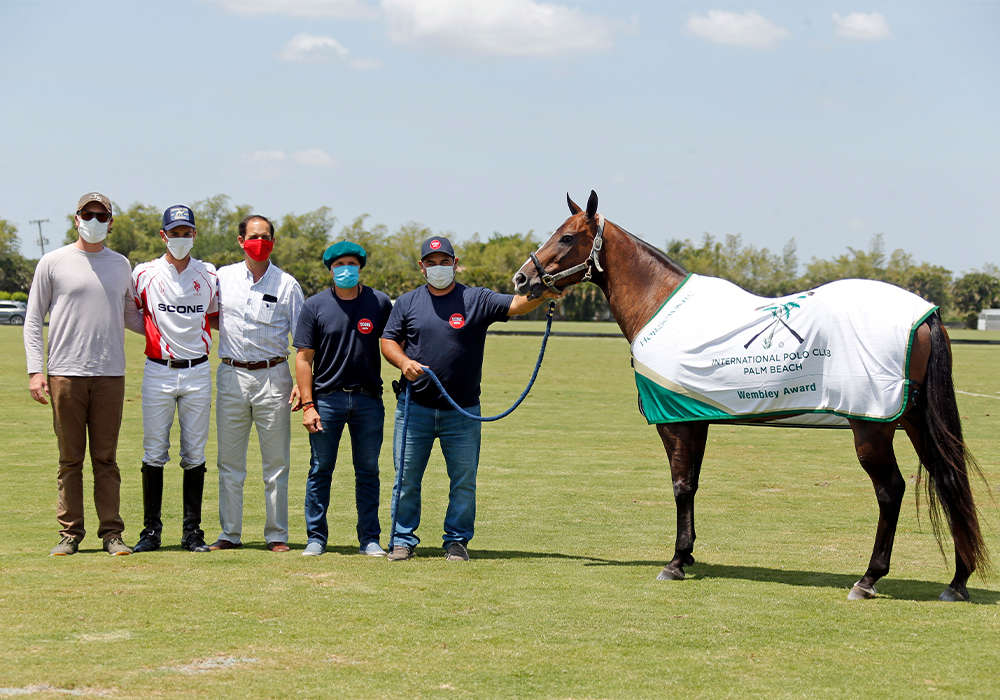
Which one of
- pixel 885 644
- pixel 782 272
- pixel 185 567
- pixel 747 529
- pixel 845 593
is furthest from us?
pixel 782 272

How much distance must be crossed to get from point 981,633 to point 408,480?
390 cm

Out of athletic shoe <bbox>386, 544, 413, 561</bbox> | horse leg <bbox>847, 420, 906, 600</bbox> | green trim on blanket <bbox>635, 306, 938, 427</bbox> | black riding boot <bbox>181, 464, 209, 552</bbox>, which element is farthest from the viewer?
black riding boot <bbox>181, 464, 209, 552</bbox>

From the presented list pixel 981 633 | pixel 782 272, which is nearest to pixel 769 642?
pixel 981 633

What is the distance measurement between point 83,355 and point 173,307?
69cm

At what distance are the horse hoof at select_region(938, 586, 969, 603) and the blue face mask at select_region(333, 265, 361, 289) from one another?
4.43 metres

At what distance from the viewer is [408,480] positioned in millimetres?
7961

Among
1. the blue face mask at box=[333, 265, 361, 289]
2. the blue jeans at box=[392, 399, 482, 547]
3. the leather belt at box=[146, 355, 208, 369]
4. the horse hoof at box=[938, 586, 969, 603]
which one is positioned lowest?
the horse hoof at box=[938, 586, 969, 603]

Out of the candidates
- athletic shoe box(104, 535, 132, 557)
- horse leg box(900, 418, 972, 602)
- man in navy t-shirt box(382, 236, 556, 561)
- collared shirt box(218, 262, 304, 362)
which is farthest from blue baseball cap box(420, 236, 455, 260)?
horse leg box(900, 418, 972, 602)

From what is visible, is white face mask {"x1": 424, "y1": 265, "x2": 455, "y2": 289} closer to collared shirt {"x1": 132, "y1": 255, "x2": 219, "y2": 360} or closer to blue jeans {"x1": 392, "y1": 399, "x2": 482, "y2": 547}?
blue jeans {"x1": 392, "y1": 399, "x2": 482, "y2": 547}

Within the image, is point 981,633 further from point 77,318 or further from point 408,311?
point 77,318

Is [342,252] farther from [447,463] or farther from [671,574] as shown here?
[671,574]

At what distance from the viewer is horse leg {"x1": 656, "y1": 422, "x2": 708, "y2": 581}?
7.39 m

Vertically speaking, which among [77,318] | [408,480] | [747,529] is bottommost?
[747,529]

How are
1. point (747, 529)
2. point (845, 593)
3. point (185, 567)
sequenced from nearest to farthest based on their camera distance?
point (845, 593), point (185, 567), point (747, 529)
